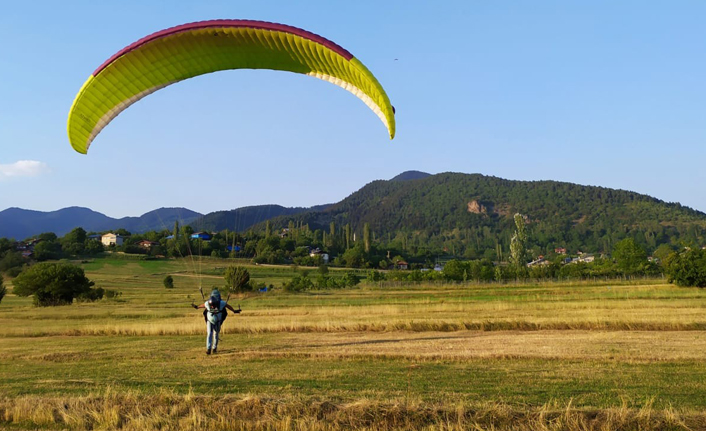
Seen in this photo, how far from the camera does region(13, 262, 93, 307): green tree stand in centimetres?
3891

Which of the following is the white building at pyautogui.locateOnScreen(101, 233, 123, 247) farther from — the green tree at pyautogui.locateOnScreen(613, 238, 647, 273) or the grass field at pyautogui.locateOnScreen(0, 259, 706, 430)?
the grass field at pyautogui.locateOnScreen(0, 259, 706, 430)

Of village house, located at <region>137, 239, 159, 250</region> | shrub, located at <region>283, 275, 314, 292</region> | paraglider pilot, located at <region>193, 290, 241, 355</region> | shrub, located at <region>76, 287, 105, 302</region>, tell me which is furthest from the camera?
village house, located at <region>137, 239, 159, 250</region>

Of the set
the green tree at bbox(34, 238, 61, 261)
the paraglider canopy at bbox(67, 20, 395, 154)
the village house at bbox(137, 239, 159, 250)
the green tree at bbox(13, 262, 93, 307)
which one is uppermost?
the paraglider canopy at bbox(67, 20, 395, 154)

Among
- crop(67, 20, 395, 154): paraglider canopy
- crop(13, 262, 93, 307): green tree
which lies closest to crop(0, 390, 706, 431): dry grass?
crop(67, 20, 395, 154): paraglider canopy

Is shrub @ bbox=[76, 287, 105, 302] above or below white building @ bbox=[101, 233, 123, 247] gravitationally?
below

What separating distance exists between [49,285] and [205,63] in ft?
110

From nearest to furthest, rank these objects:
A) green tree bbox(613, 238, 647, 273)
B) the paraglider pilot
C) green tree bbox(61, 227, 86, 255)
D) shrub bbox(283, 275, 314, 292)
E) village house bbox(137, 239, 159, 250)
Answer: the paraglider pilot → shrub bbox(283, 275, 314, 292) → green tree bbox(613, 238, 647, 273) → green tree bbox(61, 227, 86, 255) → village house bbox(137, 239, 159, 250)

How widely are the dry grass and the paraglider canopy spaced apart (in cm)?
588

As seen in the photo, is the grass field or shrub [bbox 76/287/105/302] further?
shrub [bbox 76/287/105/302]

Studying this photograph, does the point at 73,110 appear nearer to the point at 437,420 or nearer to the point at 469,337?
the point at 437,420

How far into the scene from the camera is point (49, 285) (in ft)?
128

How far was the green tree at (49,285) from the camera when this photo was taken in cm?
3891

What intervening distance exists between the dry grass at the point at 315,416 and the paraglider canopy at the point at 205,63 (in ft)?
19.3

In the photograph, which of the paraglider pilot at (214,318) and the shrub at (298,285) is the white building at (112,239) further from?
the paraglider pilot at (214,318)
